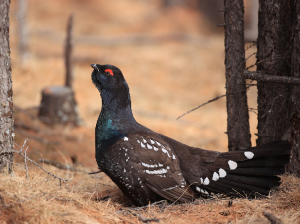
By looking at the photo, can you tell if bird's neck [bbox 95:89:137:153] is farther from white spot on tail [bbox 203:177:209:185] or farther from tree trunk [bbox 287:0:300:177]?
tree trunk [bbox 287:0:300:177]

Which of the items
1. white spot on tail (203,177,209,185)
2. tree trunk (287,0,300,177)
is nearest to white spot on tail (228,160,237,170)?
white spot on tail (203,177,209,185)

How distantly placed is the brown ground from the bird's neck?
695 mm

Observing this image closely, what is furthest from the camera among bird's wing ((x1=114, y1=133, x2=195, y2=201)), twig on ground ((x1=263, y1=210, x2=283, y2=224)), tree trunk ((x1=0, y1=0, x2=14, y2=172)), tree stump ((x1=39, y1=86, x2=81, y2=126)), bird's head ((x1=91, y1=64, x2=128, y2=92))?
tree stump ((x1=39, y1=86, x2=81, y2=126))

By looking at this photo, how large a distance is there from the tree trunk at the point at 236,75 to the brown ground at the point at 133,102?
85 cm

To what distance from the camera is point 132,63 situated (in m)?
15.6

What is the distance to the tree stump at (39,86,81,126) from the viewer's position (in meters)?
8.41

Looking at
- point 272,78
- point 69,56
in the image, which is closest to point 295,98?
point 272,78

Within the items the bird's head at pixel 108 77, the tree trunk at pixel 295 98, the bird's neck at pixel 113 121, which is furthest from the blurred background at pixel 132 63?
the tree trunk at pixel 295 98

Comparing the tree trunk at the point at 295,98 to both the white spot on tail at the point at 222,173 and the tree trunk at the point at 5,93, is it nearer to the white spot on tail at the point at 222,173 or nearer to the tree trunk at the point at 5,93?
the white spot on tail at the point at 222,173

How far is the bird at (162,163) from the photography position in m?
3.54

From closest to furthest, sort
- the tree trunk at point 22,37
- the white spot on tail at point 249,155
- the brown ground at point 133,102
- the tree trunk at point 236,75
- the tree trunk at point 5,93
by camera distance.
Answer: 1. the brown ground at point 133,102
2. the tree trunk at point 5,93
3. the white spot on tail at point 249,155
4. the tree trunk at point 236,75
5. the tree trunk at point 22,37

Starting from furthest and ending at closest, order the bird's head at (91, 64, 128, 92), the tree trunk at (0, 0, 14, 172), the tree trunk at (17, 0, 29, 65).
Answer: the tree trunk at (17, 0, 29, 65)
the bird's head at (91, 64, 128, 92)
the tree trunk at (0, 0, 14, 172)

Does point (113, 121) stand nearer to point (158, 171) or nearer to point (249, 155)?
point (158, 171)

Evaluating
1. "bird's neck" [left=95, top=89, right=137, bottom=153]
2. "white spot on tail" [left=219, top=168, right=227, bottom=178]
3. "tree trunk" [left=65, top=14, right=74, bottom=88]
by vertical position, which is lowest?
"white spot on tail" [left=219, top=168, right=227, bottom=178]
